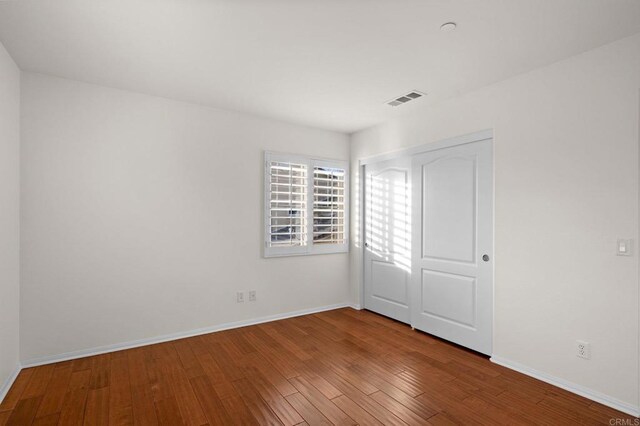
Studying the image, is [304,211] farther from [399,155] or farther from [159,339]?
[159,339]

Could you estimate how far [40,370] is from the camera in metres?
Result: 2.77

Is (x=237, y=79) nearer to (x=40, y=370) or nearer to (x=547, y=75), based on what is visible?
(x=547, y=75)

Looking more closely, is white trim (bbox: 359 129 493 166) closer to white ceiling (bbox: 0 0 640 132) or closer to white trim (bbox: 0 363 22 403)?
white ceiling (bbox: 0 0 640 132)

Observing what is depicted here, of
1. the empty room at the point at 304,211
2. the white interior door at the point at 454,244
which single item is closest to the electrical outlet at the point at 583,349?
the empty room at the point at 304,211

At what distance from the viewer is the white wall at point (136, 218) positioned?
9.50 feet

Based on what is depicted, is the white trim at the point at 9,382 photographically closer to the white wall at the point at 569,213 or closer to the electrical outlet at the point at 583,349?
the white wall at the point at 569,213

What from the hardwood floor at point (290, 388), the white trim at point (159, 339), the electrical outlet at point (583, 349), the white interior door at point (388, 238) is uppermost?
the white interior door at point (388, 238)

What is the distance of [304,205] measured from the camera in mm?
4352

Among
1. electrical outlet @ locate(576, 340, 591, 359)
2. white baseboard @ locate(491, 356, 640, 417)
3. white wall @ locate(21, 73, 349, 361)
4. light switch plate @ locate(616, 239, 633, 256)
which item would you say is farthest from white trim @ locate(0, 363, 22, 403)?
light switch plate @ locate(616, 239, 633, 256)

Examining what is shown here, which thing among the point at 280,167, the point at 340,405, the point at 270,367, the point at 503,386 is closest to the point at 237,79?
the point at 280,167

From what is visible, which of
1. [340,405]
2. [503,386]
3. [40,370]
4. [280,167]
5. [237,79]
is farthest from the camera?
[280,167]

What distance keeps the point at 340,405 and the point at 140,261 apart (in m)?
2.41

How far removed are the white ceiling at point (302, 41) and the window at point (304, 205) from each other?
116cm

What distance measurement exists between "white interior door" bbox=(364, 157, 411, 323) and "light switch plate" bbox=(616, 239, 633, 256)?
1.92 meters
